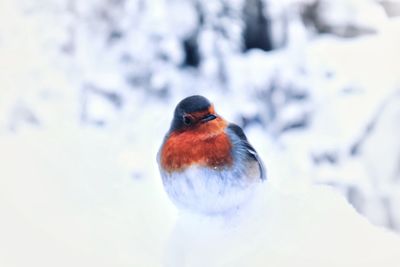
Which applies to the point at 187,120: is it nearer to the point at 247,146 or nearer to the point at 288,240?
the point at 247,146

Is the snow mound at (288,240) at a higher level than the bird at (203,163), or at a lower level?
lower

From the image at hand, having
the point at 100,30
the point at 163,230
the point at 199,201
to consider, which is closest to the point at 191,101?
the point at 199,201

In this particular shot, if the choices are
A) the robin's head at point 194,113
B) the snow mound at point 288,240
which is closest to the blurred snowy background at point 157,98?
the snow mound at point 288,240

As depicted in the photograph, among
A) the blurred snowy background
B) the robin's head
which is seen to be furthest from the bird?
the blurred snowy background

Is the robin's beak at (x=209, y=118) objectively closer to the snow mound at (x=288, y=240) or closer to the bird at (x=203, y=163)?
the bird at (x=203, y=163)

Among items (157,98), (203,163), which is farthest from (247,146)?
(157,98)

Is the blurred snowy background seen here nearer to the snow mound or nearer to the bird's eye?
the snow mound

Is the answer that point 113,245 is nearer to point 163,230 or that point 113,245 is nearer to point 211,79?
point 163,230
